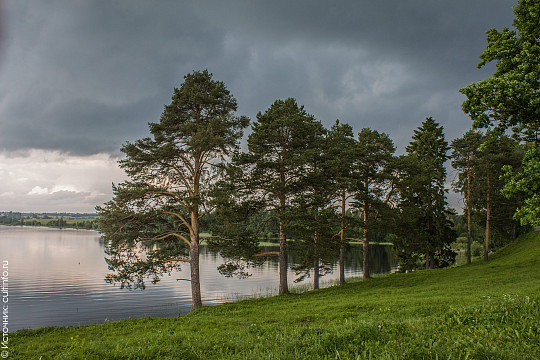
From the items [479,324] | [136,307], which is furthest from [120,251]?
[479,324]

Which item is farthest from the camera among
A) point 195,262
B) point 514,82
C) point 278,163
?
point 278,163

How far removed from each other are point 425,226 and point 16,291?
43996 millimetres

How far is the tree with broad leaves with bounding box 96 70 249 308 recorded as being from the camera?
18219 mm

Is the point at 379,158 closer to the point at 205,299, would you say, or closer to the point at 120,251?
the point at 205,299

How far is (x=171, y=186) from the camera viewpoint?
66.6ft

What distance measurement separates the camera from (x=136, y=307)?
25.0 metres

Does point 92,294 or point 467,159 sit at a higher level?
point 467,159

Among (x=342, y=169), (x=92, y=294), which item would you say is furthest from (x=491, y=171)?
(x=92, y=294)

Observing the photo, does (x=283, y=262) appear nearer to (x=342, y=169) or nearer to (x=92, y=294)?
(x=342, y=169)

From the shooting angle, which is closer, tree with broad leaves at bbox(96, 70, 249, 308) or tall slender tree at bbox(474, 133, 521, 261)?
tree with broad leaves at bbox(96, 70, 249, 308)

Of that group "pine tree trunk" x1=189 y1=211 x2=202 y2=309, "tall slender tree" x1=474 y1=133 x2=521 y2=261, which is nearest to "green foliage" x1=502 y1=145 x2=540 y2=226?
"pine tree trunk" x1=189 y1=211 x2=202 y2=309

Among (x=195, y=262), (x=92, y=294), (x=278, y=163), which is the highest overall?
(x=278, y=163)

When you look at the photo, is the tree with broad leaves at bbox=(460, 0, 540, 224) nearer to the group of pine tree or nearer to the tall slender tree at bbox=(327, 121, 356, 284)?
the group of pine tree

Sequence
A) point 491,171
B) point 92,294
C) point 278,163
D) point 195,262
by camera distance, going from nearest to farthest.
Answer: point 195,262, point 278,163, point 92,294, point 491,171
